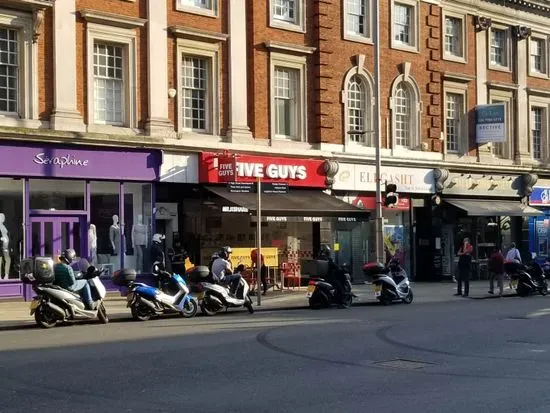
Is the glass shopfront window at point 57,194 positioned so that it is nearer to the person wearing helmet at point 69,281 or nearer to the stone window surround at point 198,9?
the person wearing helmet at point 69,281

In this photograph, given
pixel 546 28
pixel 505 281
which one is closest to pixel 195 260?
pixel 505 281

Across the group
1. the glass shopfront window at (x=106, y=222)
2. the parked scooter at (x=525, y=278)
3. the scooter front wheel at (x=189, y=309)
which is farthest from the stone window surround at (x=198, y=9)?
the parked scooter at (x=525, y=278)

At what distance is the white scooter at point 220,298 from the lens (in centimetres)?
1852

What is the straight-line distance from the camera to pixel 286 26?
88.5 feet

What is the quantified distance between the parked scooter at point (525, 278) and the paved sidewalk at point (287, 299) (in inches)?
21.9

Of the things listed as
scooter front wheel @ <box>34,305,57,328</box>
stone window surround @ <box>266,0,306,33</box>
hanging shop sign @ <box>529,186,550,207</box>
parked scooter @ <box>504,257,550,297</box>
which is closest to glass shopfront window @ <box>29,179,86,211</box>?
scooter front wheel @ <box>34,305,57,328</box>

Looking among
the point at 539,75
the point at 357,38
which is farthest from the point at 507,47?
the point at 357,38

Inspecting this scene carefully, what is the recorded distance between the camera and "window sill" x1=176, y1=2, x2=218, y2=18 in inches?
953

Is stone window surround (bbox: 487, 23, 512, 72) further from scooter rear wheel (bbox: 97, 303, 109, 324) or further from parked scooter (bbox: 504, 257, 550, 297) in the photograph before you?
scooter rear wheel (bbox: 97, 303, 109, 324)

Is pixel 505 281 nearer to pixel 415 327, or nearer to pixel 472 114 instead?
pixel 472 114

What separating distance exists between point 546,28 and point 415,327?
25.8m

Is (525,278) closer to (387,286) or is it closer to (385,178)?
(387,286)

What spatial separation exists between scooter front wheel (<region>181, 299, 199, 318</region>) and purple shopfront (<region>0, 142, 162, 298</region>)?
16.9 feet

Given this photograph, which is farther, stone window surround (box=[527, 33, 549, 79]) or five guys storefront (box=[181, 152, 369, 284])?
stone window surround (box=[527, 33, 549, 79])
